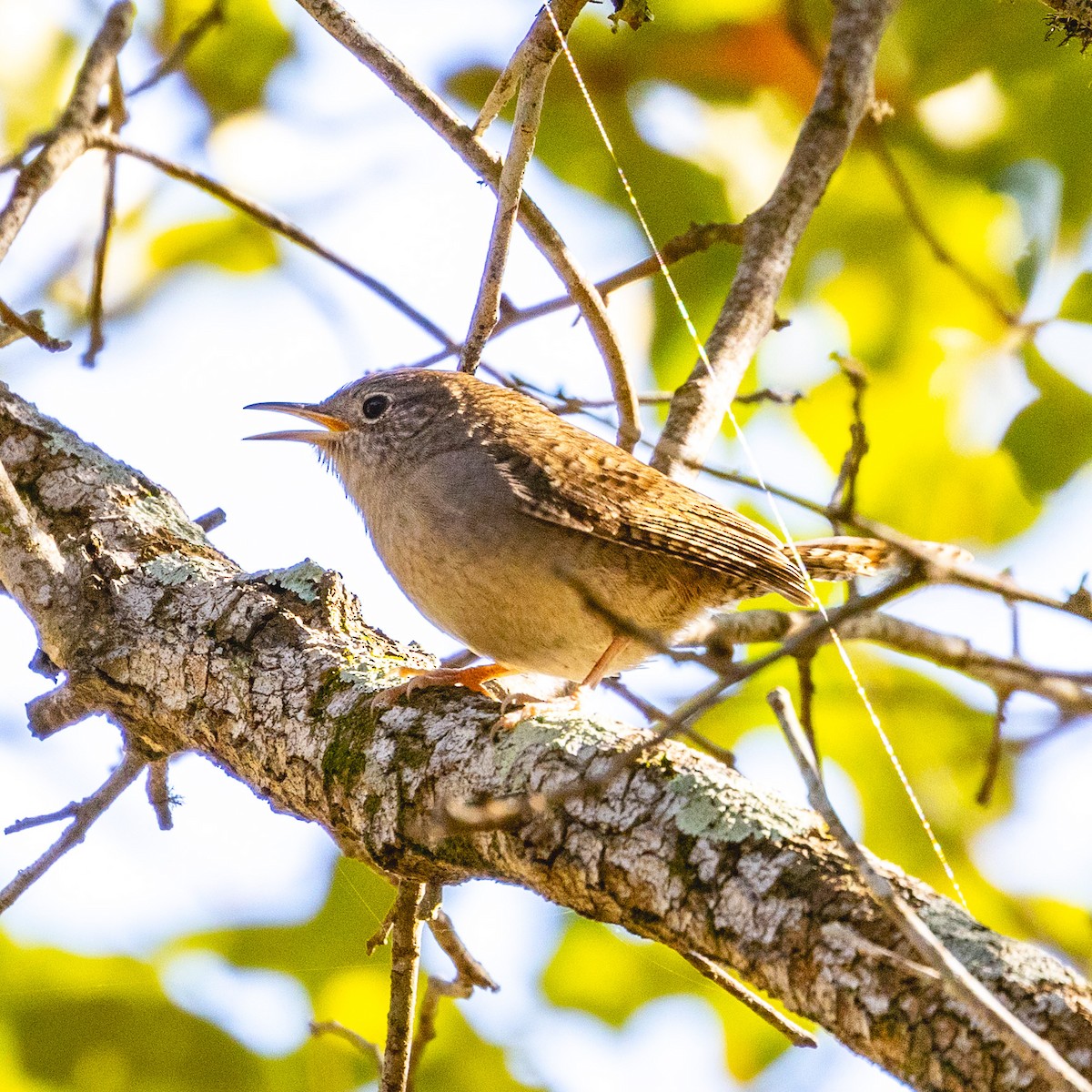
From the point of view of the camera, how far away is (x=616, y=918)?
214cm

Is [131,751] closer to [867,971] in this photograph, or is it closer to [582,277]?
[582,277]

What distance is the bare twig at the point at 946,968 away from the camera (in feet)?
4.81

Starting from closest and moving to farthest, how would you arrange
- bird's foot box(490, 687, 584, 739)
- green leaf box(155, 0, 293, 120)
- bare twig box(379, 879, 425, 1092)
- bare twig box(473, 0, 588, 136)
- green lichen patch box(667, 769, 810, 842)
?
1. green lichen patch box(667, 769, 810, 842)
2. bird's foot box(490, 687, 584, 739)
3. bare twig box(379, 879, 425, 1092)
4. bare twig box(473, 0, 588, 136)
5. green leaf box(155, 0, 293, 120)

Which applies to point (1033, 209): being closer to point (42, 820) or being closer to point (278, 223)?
point (278, 223)

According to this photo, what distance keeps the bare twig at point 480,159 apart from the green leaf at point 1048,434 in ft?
4.31

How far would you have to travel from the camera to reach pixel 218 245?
17.2ft

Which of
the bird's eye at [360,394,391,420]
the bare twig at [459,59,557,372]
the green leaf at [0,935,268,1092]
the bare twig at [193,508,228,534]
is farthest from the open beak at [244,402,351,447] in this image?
the green leaf at [0,935,268,1092]

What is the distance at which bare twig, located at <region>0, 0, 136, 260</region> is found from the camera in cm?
328

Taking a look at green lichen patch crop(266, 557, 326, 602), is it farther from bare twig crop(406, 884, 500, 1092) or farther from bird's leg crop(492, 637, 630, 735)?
bare twig crop(406, 884, 500, 1092)

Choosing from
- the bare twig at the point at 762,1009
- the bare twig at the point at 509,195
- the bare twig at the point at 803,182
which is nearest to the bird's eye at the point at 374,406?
the bare twig at the point at 509,195

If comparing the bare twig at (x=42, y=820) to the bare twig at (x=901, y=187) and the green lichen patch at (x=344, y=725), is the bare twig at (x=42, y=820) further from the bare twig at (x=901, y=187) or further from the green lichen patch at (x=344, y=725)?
the bare twig at (x=901, y=187)

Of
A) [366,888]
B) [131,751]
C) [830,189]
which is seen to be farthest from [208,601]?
[830,189]

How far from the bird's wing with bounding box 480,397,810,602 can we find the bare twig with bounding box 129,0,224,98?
6.45 feet

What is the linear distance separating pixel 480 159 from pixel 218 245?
8.03 feet
